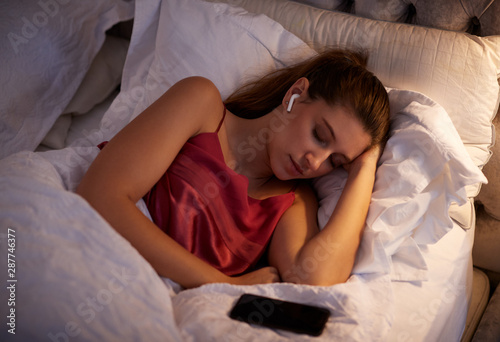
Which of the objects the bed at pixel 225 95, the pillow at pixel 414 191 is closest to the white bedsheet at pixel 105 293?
the bed at pixel 225 95

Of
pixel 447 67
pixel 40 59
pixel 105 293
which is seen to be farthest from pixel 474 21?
pixel 40 59

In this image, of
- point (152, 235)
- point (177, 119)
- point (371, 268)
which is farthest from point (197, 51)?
point (371, 268)

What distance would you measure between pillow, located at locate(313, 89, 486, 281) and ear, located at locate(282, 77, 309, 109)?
25cm

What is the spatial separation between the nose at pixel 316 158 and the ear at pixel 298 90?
0.54ft

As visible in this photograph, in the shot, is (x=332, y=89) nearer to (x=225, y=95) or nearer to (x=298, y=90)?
(x=298, y=90)

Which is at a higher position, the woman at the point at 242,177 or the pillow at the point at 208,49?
the pillow at the point at 208,49

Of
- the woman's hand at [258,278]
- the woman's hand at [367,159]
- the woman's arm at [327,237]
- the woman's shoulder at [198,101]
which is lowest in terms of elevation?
the woman's hand at [258,278]

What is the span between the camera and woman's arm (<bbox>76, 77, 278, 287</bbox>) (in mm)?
908

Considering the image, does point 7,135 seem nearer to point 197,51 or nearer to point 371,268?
point 197,51

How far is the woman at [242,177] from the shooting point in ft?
3.07

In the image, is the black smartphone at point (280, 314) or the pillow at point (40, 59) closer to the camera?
the black smartphone at point (280, 314)

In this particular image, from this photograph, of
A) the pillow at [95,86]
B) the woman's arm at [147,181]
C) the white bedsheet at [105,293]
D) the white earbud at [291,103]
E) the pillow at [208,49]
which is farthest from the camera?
the pillow at [95,86]

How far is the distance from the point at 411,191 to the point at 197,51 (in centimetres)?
74

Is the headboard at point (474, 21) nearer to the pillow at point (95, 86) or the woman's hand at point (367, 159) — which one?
the woman's hand at point (367, 159)
